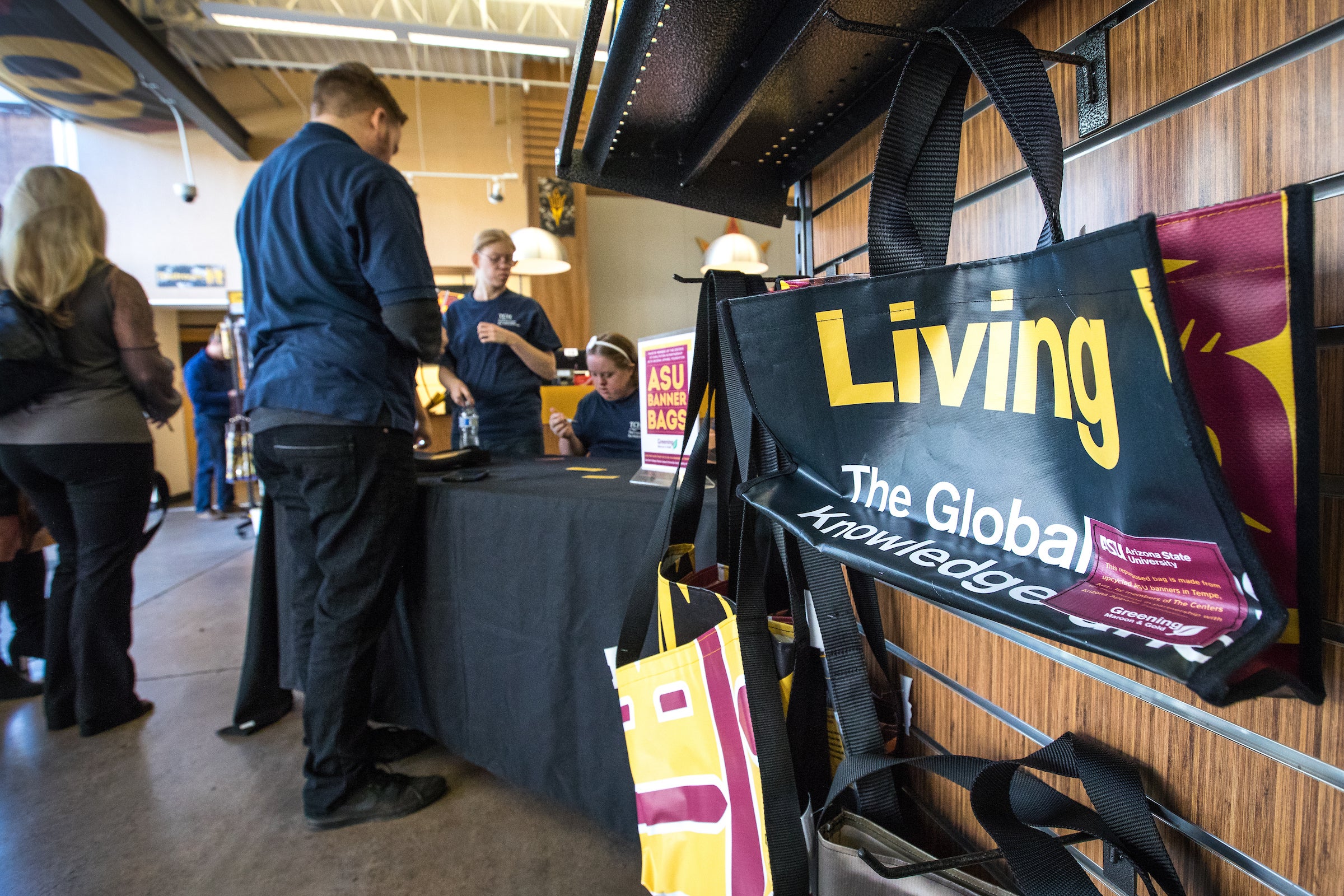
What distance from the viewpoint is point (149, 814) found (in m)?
1.36

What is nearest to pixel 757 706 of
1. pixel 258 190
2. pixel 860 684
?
pixel 860 684

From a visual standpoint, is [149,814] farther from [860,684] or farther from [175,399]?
[860,684]

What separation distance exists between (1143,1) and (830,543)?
47 centimetres

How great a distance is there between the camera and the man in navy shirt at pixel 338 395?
1.21m

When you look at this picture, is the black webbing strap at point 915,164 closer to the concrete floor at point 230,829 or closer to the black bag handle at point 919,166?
the black bag handle at point 919,166

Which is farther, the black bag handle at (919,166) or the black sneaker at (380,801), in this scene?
the black sneaker at (380,801)

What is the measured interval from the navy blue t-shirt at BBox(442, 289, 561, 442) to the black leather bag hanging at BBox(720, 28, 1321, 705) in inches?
74.3

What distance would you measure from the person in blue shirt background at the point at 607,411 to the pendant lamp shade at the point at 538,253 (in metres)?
2.12

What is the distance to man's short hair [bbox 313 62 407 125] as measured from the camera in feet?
4.42

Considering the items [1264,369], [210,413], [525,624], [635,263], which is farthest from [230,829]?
[635,263]

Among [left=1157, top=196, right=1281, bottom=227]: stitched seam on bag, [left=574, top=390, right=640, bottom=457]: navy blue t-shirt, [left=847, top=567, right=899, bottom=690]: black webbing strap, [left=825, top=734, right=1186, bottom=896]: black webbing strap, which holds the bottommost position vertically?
[left=825, top=734, right=1186, bottom=896]: black webbing strap

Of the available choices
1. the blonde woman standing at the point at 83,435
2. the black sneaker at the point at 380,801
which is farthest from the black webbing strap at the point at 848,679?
the blonde woman standing at the point at 83,435

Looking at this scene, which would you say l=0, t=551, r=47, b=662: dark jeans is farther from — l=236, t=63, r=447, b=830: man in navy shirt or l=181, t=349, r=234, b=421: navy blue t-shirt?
l=181, t=349, r=234, b=421: navy blue t-shirt

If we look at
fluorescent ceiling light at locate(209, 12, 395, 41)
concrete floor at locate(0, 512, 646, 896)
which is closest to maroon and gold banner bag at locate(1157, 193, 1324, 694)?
concrete floor at locate(0, 512, 646, 896)
